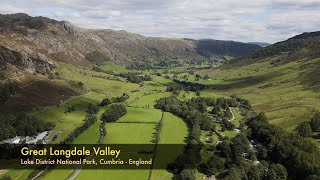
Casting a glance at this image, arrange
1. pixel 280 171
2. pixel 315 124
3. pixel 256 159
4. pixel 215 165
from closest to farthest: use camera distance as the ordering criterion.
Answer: pixel 280 171 → pixel 215 165 → pixel 256 159 → pixel 315 124

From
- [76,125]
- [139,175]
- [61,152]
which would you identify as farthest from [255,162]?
[76,125]

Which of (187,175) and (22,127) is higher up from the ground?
(22,127)

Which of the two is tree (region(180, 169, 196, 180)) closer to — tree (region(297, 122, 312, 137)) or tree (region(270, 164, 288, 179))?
tree (region(270, 164, 288, 179))

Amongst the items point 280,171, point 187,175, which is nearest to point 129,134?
point 187,175

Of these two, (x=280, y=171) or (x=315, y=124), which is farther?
(x=315, y=124)

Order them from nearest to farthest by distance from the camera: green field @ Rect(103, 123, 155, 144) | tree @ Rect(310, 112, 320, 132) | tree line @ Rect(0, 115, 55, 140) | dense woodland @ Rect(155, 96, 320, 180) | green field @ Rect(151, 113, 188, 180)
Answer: dense woodland @ Rect(155, 96, 320, 180), green field @ Rect(151, 113, 188, 180), tree line @ Rect(0, 115, 55, 140), green field @ Rect(103, 123, 155, 144), tree @ Rect(310, 112, 320, 132)

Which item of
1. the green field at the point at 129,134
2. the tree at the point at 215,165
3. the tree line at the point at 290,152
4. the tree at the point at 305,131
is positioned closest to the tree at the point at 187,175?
the tree at the point at 215,165

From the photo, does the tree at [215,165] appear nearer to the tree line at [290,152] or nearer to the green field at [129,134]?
the tree line at [290,152]

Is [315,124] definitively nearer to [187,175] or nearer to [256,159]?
[256,159]

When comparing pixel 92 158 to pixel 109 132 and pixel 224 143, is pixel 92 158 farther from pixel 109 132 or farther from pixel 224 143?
pixel 224 143

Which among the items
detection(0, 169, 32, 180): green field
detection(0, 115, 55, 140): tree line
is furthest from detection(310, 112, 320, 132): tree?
detection(0, 115, 55, 140): tree line

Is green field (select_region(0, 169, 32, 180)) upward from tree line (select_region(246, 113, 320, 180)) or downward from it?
downward
